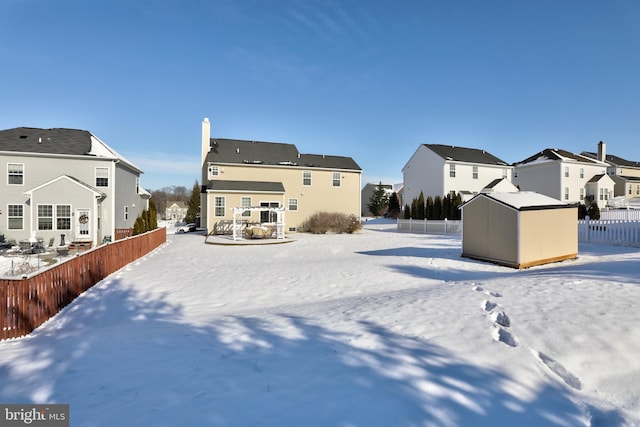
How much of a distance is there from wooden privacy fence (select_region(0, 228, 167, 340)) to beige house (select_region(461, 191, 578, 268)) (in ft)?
43.0

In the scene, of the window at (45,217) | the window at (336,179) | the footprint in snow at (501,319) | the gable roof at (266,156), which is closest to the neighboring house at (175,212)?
the gable roof at (266,156)

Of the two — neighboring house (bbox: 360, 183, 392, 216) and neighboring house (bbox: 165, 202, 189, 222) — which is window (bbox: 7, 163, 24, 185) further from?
neighboring house (bbox: 165, 202, 189, 222)

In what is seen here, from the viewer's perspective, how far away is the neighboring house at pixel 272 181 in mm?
25738

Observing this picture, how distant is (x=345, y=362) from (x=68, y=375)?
3.34 m

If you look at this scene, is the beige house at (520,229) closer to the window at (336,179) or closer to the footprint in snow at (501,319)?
the footprint in snow at (501,319)

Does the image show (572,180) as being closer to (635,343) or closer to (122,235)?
(635,343)

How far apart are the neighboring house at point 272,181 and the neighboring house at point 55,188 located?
702 centimetres

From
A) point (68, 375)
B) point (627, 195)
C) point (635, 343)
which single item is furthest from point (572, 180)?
point (68, 375)

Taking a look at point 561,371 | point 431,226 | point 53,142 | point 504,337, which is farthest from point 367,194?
point 561,371

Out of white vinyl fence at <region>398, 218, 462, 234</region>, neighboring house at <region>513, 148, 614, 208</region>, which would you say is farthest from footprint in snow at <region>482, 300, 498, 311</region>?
neighboring house at <region>513, 148, 614, 208</region>

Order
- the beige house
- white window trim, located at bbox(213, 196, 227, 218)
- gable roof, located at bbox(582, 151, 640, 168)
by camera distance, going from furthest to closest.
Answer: gable roof, located at bbox(582, 151, 640, 168), white window trim, located at bbox(213, 196, 227, 218), the beige house

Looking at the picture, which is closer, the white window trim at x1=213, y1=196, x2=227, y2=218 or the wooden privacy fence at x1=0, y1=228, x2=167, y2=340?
the wooden privacy fence at x1=0, y1=228, x2=167, y2=340

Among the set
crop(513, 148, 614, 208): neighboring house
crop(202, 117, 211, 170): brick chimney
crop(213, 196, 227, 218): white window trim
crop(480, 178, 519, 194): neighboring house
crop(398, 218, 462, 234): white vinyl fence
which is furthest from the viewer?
crop(513, 148, 614, 208): neighboring house

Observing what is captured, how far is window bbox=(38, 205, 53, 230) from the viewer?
18.7 metres
